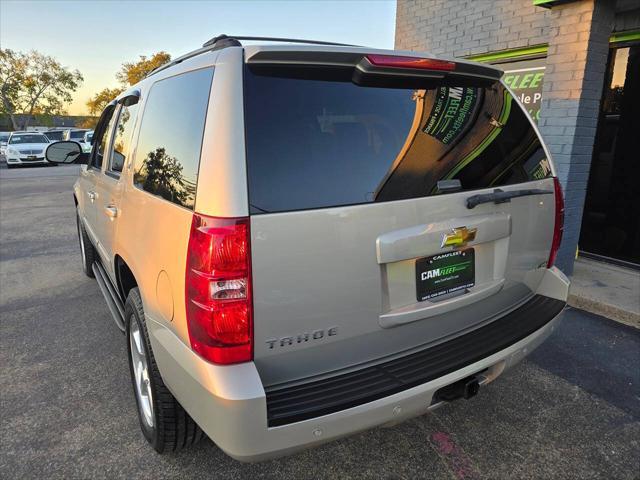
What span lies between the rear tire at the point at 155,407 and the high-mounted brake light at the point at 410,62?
1637 mm

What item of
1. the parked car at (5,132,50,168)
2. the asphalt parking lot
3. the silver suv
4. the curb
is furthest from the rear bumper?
the parked car at (5,132,50,168)

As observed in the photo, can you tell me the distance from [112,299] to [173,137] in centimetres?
176

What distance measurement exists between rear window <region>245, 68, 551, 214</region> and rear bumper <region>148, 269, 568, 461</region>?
2.10ft

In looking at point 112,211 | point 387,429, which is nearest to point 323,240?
point 387,429

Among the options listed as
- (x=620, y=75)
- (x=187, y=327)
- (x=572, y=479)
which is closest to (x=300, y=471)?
(x=187, y=327)

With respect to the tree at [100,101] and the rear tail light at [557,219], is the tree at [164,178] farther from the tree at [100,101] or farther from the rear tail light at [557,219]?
the tree at [100,101]

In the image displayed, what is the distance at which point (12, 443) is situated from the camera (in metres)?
2.57

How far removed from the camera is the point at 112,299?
3365mm

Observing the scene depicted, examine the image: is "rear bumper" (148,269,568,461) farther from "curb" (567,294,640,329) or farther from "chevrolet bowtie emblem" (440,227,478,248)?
"curb" (567,294,640,329)

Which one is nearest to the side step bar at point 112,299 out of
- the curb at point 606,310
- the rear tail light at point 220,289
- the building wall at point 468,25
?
the rear tail light at point 220,289

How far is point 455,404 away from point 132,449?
194cm

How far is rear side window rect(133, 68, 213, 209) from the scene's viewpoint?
1852mm

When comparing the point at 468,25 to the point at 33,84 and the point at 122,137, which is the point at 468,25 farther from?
the point at 33,84

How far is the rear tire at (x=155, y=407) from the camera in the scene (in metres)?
2.18
